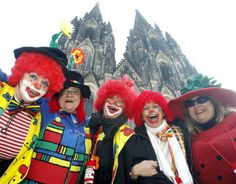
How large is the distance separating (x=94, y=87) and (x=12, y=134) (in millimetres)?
11692

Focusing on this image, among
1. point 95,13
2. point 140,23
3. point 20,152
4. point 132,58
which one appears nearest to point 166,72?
point 132,58

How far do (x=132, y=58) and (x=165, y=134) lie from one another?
67.2ft

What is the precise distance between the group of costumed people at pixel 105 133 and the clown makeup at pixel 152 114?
0.05ft

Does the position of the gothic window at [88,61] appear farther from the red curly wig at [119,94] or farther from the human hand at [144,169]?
the human hand at [144,169]

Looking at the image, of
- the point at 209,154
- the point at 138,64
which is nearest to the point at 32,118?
the point at 209,154

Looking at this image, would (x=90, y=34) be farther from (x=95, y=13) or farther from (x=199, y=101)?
(x=199, y=101)

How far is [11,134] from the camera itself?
2309 millimetres

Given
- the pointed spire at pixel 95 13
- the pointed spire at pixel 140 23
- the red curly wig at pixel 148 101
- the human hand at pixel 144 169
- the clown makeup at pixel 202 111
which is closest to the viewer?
the human hand at pixel 144 169

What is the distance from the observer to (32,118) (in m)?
2.55

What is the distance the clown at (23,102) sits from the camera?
229 centimetres

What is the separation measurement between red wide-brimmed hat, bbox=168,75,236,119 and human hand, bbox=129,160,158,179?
1228 millimetres

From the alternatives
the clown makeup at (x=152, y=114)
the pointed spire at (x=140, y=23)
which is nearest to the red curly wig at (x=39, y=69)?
the clown makeup at (x=152, y=114)

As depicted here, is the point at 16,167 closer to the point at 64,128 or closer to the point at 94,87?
the point at 64,128

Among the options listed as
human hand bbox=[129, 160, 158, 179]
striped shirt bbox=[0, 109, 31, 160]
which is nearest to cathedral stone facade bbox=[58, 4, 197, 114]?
striped shirt bbox=[0, 109, 31, 160]
